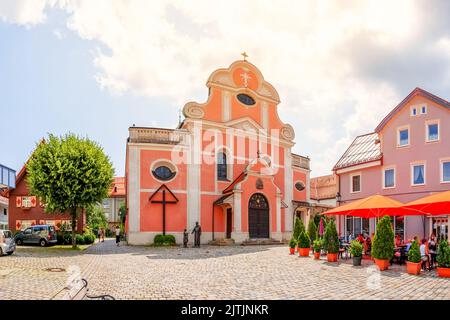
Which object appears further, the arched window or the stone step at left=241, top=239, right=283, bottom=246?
the arched window

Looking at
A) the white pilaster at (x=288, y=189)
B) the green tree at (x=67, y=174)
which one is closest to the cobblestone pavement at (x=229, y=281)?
the green tree at (x=67, y=174)

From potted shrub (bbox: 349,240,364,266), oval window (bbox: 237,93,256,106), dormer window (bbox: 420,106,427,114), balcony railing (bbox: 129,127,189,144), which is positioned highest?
oval window (bbox: 237,93,256,106)

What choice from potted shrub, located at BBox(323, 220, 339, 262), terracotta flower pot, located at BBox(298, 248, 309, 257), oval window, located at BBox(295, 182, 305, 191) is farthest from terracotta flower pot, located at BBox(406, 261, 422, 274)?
oval window, located at BBox(295, 182, 305, 191)

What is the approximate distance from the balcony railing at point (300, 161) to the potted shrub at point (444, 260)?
2443 cm

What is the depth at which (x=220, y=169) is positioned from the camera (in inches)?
1286

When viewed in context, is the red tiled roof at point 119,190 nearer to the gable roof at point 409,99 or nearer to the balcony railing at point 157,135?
the balcony railing at point 157,135

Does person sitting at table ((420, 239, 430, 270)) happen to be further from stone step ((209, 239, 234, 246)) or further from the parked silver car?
the parked silver car

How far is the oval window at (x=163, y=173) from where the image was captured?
1179 inches

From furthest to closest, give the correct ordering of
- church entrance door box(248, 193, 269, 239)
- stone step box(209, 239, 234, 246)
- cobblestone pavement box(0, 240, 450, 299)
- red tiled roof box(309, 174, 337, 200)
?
red tiled roof box(309, 174, 337, 200) < church entrance door box(248, 193, 269, 239) < stone step box(209, 239, 234, 246) < cobblestone pavement box(0, 240, 450, 299)

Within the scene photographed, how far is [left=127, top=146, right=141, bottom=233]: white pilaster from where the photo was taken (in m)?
28.7

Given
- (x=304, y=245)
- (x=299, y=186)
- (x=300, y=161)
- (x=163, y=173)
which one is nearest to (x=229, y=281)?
(x=304, y=245)

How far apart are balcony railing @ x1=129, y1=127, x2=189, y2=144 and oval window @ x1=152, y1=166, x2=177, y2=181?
213 centimetres

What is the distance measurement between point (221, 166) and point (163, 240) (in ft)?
26.5
